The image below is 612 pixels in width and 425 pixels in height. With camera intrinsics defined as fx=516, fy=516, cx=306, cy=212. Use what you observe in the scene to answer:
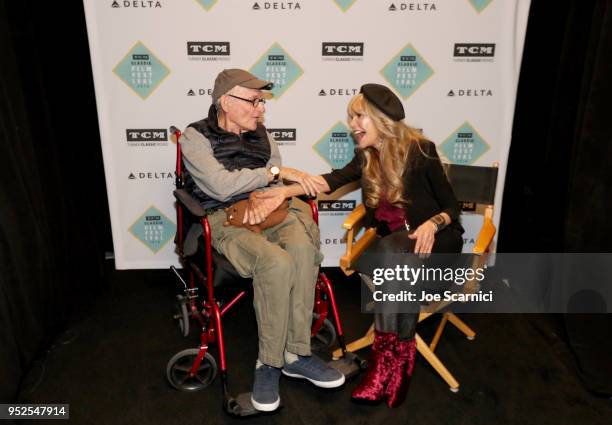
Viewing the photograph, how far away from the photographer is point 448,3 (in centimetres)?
296

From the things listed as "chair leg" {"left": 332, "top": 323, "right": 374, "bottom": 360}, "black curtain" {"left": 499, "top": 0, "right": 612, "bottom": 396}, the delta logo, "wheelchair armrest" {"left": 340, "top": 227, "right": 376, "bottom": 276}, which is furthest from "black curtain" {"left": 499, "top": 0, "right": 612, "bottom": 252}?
"chair leg" {"left": 332, "top": 323, "right": 374, "bottom": 360}

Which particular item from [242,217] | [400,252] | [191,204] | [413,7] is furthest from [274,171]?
[413,7]

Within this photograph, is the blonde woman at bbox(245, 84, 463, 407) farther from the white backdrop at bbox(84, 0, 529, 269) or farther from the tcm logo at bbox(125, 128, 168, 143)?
the tcm logo at bbox(125, 128, 168, 143)

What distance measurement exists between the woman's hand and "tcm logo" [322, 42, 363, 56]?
126 cm

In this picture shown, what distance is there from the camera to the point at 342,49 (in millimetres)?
3018

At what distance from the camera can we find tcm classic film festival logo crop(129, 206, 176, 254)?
3.32 metres

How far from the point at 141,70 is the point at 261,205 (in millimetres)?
1251

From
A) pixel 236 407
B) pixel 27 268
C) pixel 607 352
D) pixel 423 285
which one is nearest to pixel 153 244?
pixel 27 268

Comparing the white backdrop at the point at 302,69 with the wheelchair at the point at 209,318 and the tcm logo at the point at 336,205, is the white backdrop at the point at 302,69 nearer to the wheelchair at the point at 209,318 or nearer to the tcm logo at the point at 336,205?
the tcm logo at the point at 336,205

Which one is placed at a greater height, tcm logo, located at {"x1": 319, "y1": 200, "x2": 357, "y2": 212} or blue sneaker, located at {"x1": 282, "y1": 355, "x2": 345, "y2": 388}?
tcm logo, located at {"x1": 319, "y1": 200, "x2": 357, "y2": 212}

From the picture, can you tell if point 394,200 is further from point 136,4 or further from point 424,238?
point 136,4

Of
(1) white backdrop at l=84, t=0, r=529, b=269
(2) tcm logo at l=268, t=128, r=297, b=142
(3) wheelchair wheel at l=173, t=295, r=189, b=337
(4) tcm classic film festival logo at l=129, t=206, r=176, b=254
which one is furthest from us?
(4) tcm classic film festival logo at l=129, t=206, r=176, b=254

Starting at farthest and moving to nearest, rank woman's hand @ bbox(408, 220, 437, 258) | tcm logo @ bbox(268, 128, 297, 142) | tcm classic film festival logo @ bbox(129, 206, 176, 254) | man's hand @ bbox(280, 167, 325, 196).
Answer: tcm classic film festival logo @ bbox(129, 206, 176, 254), tcm logo @ bbox(268, 128, 297, 142), man's hand @ bbox(280, 167, 325, 196), woman's hand @ bbox(408, 220, 437, 258)

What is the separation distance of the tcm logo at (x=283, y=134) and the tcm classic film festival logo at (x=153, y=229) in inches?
34.9
